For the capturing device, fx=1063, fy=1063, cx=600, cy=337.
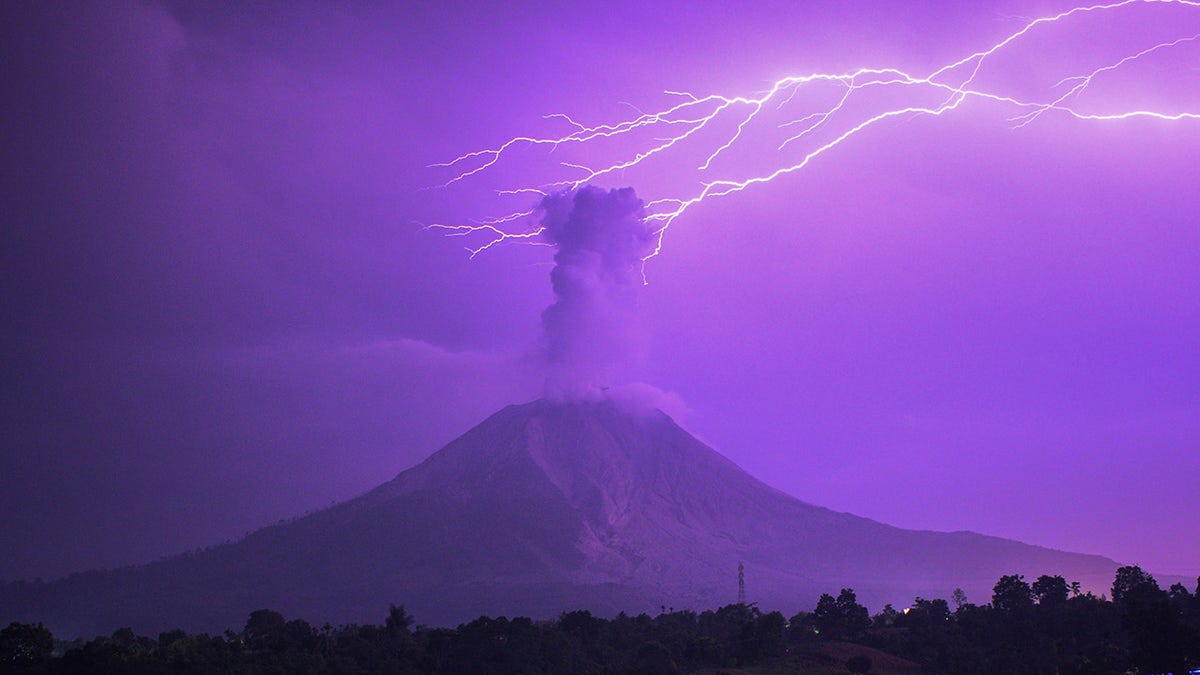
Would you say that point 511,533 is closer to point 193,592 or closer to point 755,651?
point 193,592

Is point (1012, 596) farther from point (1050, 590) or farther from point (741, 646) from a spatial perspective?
point (741, 646)

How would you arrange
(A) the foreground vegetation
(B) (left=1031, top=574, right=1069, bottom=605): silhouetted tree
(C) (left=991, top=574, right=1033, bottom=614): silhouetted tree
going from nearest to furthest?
(A) the foreground vegetation < (C) (left=991, top=574, right=1033, bottom=614): silhouetted tree < (B) (left=1031, top=574, right=1069, bottom=605): silhouetted tree

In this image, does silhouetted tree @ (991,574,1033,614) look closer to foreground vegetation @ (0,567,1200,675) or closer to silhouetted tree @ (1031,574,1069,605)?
foreground vegetation @ (0,567,1200,675)

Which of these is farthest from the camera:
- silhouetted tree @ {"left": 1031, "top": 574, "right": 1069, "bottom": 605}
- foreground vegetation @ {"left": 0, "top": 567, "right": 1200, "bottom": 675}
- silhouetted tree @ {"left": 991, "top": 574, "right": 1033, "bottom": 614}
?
silhouetted tree @ {"left": 1031, "top": 574, "right": 1069, "bottom": 605}

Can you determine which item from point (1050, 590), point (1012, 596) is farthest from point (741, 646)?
point (1050, 590)

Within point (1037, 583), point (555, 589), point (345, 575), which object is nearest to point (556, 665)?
point (1037, 583)

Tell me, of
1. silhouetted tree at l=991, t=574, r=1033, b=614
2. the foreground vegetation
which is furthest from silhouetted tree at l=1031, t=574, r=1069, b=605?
silhouetted tree at l=991, t=574, r=1033, b=614

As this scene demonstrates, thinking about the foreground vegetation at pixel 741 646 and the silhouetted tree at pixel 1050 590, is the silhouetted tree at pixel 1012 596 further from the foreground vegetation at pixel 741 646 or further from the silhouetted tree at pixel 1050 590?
the silhouetted tree at pixel 1050 590

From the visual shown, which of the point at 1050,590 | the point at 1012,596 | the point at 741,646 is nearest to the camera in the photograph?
the point at 741,646
